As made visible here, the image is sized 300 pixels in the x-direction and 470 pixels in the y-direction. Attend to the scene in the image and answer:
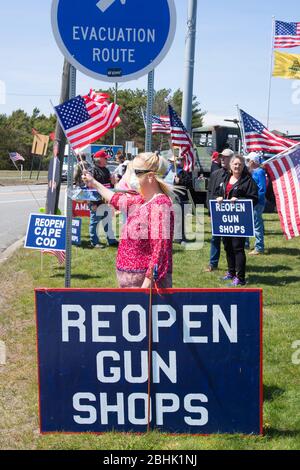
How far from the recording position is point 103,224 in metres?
13.0

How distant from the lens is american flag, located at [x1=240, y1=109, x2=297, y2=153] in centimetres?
768

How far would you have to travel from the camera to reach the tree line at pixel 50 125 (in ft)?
188

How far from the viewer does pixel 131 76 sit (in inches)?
155

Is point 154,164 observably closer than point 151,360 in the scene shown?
No

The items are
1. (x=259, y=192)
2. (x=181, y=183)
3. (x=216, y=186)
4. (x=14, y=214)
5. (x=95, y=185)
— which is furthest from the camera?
(x=14, y=214)

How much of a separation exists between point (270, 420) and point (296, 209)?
1988mm

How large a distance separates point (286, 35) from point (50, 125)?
147ft

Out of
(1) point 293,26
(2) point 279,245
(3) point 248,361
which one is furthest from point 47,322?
(1) point 293,26

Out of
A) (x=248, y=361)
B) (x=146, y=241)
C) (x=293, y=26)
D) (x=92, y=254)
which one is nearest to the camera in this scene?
(x=248, y=361)

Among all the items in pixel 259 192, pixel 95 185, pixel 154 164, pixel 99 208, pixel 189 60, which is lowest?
pixel 99 208

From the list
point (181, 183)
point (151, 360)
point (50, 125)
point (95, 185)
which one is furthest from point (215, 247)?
point (50, 125)

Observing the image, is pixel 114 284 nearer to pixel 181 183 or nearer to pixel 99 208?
pixel 99 208

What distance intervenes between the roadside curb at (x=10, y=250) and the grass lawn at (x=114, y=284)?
0.66 feet

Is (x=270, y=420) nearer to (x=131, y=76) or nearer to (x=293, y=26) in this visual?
(x=131, y=76)
